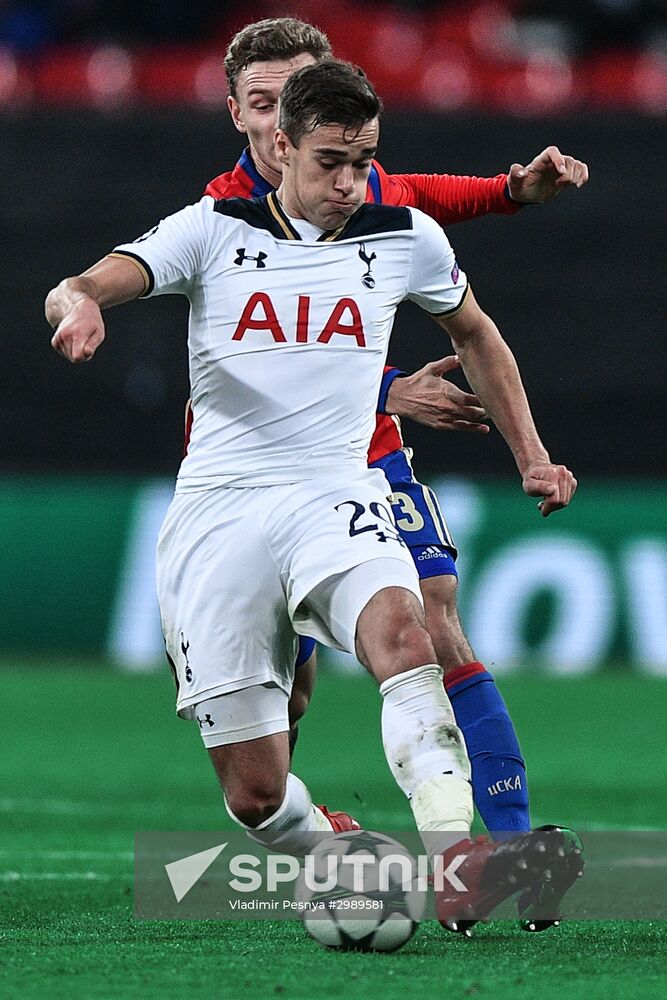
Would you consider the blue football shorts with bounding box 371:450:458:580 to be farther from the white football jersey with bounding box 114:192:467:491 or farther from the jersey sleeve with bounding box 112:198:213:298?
the jersey sleeve with bounding box 112:198:213:298

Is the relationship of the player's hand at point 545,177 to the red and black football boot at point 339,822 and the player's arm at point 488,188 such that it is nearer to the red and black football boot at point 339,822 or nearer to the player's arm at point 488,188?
the player's arm at point 488,188

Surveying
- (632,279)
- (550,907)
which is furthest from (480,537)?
(550,907)

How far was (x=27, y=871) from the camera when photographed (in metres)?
5.76

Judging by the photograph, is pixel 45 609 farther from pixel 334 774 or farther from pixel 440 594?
pixel 440 594

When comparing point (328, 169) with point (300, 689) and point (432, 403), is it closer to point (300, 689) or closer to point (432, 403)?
point (432, 403)

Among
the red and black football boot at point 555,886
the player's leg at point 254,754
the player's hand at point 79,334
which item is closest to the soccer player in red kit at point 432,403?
the red and black football boot at point 555,886

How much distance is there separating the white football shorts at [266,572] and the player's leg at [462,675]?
482 millimetres

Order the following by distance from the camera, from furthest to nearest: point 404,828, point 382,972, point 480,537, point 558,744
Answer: point 480,537 → point 558,744 → point 404,828 → point 382,972

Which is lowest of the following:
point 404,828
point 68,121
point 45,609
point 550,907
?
point 45,609

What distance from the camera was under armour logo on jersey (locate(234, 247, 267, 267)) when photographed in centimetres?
456

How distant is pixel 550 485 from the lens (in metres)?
4.61

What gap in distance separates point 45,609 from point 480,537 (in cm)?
314

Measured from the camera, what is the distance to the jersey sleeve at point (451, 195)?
5211mm

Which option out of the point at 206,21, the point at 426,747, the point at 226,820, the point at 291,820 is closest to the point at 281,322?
the point at 426,747
